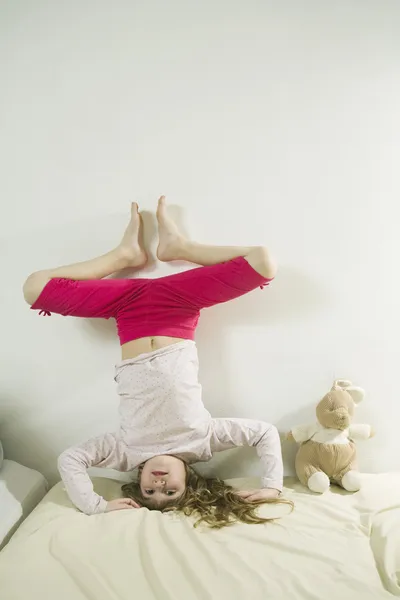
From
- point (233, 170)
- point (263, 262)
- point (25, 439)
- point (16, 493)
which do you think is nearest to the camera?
point (263, 262)

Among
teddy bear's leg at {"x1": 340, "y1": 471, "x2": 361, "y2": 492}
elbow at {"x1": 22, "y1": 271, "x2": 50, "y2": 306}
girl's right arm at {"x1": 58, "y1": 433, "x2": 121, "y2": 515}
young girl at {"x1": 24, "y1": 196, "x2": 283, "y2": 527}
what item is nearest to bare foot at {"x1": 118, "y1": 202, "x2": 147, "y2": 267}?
young girl at {"x1": 24, "y1": 196, "x2": 283, "y2": 527}

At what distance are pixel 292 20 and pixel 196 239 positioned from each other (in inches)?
Result: 31.8

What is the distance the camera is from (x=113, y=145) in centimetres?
180

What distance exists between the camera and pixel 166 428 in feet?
5.36

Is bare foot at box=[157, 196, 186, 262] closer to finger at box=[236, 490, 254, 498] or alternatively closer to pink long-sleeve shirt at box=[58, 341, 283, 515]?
pink long-sleeve shirt at box=[58, 341, 283, 515]

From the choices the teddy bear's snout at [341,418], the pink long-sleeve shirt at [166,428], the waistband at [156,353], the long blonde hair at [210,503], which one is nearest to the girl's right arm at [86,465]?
the pink long-sleeve shirt at [166,428]

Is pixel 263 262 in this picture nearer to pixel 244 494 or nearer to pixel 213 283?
pixel 213 283

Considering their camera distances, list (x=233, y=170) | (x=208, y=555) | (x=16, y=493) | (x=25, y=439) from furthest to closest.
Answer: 1. (x=25, y=439)
2. (x=233, y=170)
3. (x=16, y=493)
4. (x=208, y=555)

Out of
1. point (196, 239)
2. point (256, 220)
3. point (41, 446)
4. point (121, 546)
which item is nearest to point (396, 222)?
point (256, 220)

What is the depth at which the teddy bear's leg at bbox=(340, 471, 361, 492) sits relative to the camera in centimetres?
162

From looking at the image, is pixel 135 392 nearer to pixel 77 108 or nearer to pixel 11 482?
pixel 11 482

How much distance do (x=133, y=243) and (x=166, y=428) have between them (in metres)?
0.62

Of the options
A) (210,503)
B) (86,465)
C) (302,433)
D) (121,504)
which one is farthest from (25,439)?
(302,433)

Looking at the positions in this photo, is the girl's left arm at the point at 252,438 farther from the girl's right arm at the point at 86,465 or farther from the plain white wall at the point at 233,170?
the girl's right arm at the point at 86,465
